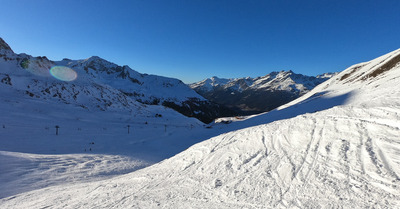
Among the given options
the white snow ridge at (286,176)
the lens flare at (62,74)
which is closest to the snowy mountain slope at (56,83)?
the lens flare at (62,74)

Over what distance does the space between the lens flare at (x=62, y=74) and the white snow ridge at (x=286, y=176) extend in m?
60.1

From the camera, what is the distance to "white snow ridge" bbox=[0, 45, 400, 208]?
394 cm

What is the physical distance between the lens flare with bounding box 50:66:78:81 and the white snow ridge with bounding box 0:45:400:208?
2368 inches

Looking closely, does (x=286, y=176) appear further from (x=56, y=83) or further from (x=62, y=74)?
(x=62, y=74)

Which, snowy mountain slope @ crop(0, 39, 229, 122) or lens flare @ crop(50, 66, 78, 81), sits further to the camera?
lens flare @ crop(50, 66, 78, 81)

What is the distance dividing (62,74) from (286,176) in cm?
7085

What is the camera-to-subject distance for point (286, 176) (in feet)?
16.1

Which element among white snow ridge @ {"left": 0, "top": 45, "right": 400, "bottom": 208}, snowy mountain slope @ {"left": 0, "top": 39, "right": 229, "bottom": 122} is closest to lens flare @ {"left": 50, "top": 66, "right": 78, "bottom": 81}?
snowy mountain slope @ {"left": 0, "top": 39, "right": 229, "bottom": 122}

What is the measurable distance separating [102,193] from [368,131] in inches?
360

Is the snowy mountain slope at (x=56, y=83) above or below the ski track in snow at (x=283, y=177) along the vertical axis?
above

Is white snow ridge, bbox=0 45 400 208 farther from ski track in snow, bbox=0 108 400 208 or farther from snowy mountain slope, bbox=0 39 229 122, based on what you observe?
snowy mountain slope, bbox=0 39 229 122

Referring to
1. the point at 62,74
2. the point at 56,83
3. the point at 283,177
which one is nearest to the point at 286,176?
the point at 283,177

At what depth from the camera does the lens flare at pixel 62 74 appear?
173ft

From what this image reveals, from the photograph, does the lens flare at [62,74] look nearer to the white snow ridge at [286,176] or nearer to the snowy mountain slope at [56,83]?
the snowy mountain slope at [56,83]
